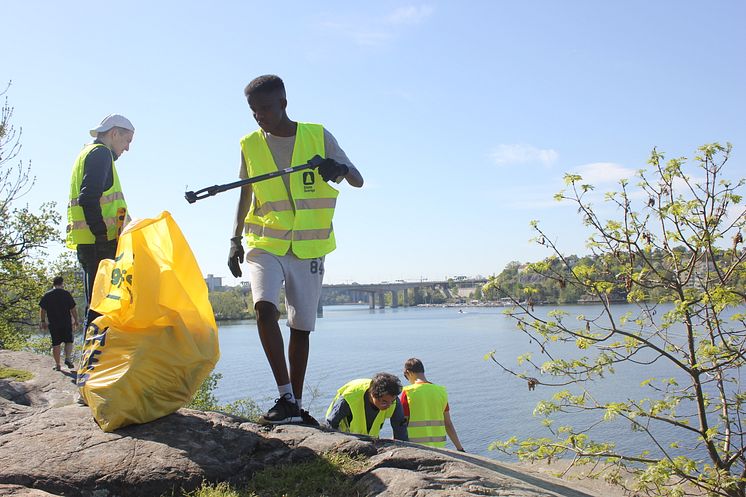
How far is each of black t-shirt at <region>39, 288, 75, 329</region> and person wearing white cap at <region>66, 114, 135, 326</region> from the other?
5598mm

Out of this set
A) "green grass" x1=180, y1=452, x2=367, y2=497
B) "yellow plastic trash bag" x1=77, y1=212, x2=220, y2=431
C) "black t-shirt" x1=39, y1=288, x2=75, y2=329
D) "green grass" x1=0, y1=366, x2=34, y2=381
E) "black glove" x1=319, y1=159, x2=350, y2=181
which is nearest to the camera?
"green grass" x1=180, y1=452, x2=367, y2=497

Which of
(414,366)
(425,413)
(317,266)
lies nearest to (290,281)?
(317,266)

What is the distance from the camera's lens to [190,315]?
430cm

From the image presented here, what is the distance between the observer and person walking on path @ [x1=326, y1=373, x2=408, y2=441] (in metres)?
5.50

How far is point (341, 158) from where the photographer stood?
4852 millimetres

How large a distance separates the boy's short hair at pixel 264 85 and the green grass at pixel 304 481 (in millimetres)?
2354

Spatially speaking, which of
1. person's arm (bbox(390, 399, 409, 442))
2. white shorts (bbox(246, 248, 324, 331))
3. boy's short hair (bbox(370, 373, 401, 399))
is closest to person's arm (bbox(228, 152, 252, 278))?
white shorts (bbox(246, 248, 324, 331))

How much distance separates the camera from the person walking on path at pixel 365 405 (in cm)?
550

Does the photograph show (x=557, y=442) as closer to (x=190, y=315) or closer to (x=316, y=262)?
(x=316, y=262)

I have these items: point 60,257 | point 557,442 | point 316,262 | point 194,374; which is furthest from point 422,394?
point 60,257

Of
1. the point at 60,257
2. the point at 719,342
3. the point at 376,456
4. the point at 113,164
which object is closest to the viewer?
the point at 376,456

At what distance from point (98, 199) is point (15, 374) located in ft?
14.9

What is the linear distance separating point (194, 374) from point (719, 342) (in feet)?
16.8

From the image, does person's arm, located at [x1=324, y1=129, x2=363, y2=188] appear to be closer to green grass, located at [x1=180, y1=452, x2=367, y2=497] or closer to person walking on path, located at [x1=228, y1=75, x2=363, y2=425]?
person walking on path, located at [x1=228, y1=75, x2=363, y2=425]
